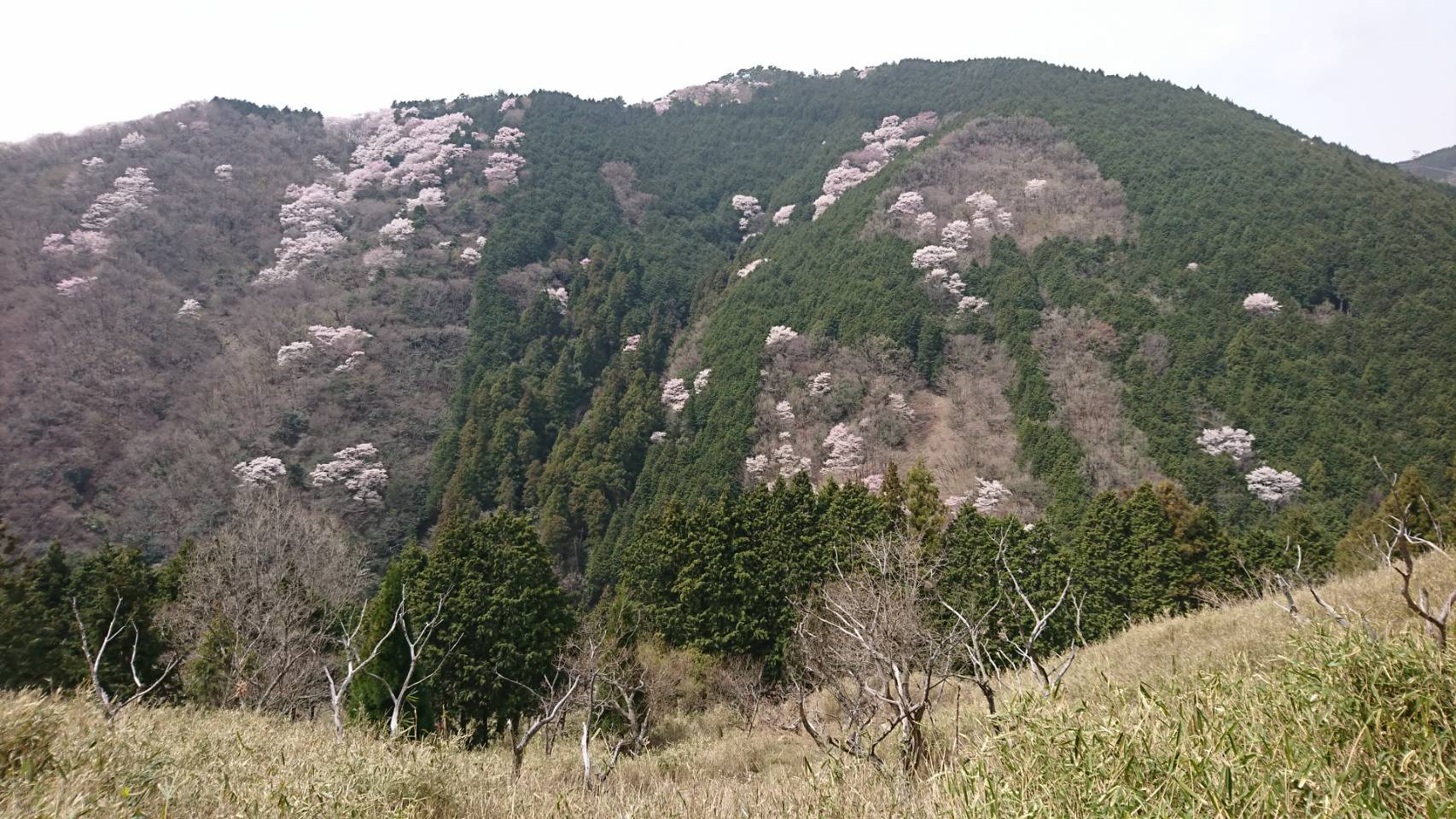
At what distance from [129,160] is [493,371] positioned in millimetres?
59410

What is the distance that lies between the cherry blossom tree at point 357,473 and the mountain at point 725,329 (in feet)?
0.76

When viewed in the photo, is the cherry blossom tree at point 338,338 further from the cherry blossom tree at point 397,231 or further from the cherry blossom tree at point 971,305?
the cherry blossom tree at point 971,305

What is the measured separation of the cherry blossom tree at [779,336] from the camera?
5466cm

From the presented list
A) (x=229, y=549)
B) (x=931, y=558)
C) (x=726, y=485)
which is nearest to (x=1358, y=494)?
(x=931, y=558)

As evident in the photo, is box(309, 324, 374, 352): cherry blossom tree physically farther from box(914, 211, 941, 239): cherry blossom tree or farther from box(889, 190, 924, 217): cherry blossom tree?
box(914, 211, 941, 239): cherry blossom tree

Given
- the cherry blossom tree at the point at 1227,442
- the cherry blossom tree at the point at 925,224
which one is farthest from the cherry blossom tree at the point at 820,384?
the cherry blossom tree at the point at 1227,442

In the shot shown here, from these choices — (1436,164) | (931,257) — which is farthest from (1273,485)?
(1436,164)

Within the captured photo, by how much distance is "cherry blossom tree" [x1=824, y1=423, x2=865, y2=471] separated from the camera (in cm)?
4584

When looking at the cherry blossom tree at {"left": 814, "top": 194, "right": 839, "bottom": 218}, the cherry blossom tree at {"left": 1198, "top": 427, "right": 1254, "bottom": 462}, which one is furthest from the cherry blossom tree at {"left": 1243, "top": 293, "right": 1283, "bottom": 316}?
the cherry blossom tree at {"left": 814, "top": 194, "right": 839, "bottom": 218}

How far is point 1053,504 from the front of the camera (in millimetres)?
37000

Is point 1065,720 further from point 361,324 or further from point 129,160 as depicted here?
point 129,160

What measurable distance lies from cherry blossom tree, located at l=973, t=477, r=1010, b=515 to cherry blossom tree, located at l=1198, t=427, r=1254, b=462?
461 inches

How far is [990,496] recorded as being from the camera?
39719 millimetres

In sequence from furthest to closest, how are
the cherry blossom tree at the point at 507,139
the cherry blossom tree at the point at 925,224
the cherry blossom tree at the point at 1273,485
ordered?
the cherry blossom tree at the point at 507,139 < the cherry blossom tree at the point at 925,224 < the cherry blossom tree at the point at 1273,485
